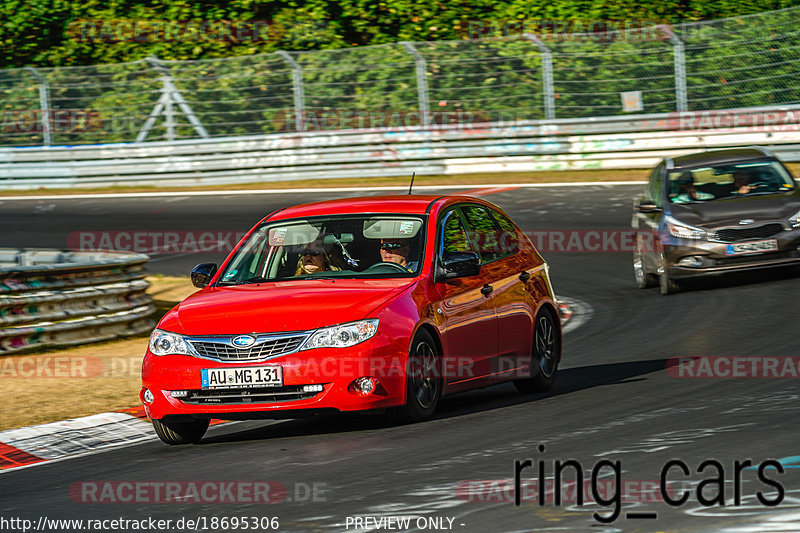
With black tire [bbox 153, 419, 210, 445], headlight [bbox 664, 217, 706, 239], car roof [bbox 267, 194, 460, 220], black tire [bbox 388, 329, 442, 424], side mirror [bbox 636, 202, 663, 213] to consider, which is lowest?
headlight [bbox 664, 217, 706, 239]

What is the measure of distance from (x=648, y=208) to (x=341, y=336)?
8359 mm

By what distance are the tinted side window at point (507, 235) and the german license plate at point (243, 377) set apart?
2.68m

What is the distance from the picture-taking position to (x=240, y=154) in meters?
29.4

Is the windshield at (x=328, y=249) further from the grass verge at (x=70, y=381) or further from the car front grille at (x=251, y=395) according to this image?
the grass verge at (x=70, y=381)

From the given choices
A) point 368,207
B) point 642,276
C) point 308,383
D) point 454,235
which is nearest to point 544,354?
point 454,235

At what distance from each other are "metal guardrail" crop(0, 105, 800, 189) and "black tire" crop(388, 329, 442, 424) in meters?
19.0

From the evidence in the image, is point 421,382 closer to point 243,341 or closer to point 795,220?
point 243,341

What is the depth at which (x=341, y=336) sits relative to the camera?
27.1 ft

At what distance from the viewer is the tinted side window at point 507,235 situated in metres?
10.4

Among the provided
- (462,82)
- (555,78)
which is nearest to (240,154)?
(462,82)

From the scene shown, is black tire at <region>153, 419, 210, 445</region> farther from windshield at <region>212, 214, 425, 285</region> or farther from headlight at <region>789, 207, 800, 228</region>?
headlight at <region>789, 207, 800, 228</region>

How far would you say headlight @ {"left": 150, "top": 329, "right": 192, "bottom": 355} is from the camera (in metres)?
8.46

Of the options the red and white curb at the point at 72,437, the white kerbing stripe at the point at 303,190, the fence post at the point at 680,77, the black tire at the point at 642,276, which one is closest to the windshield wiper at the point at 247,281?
the red and white curb at the point at 72,437

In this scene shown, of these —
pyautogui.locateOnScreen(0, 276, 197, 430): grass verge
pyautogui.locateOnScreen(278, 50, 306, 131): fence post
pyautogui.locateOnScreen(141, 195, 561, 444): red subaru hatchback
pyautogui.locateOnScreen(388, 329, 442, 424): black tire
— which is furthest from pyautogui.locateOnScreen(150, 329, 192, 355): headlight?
pyautogui.locateOnScreen(278, 50, 306, 131): fence post
